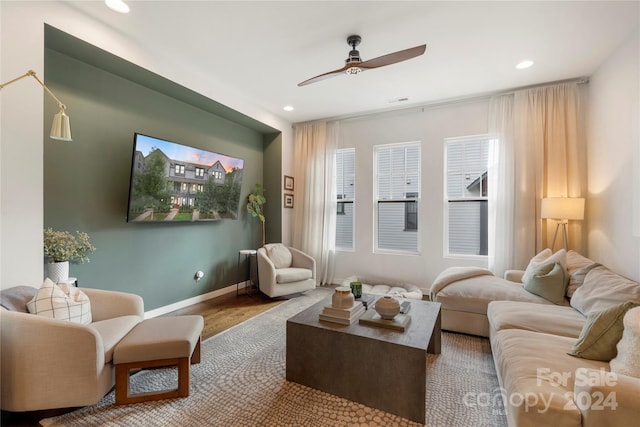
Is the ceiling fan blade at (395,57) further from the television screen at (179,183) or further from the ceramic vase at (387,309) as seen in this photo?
the television screen at (179,183)

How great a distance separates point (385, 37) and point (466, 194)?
8.49ft

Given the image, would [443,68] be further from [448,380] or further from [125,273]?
[125,273]

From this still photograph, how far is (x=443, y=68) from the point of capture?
321 cm

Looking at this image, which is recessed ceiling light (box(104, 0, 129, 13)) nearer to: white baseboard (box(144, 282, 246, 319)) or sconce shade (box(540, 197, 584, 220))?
white baseboard (box(144, 282, 246, 319))

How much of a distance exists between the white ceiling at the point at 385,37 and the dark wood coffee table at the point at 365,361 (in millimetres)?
2495

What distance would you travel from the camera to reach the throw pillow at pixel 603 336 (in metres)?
1.52

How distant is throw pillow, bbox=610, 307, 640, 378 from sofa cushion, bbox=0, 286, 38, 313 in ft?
11.1

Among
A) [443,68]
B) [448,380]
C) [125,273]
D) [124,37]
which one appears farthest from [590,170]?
[125,273]

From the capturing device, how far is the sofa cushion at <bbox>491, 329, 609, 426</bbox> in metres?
1.20

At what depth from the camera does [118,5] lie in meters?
2.26

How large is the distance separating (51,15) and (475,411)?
13.7 ft

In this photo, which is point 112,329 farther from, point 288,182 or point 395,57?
point 288,182

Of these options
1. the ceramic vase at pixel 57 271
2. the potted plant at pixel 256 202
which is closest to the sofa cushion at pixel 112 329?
the ceramic vase at pixel 57 271

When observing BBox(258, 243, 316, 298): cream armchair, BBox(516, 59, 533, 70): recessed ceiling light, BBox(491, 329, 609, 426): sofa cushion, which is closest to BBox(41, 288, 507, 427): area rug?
BBox(491, 329, 609, 426): sofa cushion
